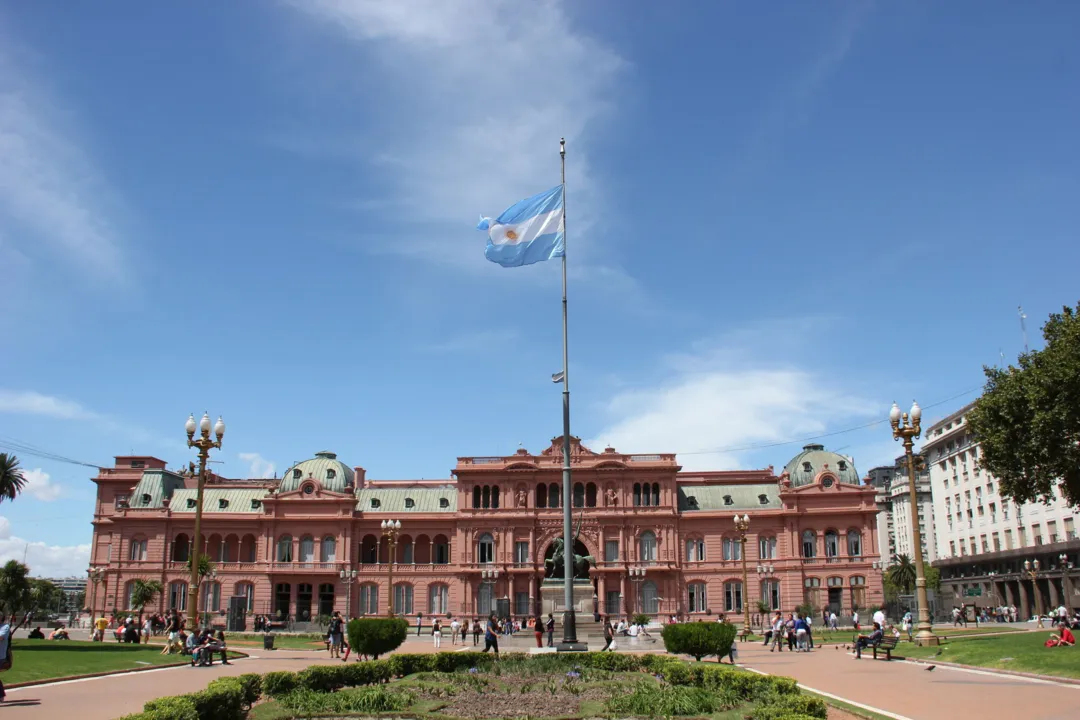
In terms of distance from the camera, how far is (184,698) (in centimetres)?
1556

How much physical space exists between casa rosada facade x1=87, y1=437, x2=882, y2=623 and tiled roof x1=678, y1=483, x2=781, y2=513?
11 centimetres

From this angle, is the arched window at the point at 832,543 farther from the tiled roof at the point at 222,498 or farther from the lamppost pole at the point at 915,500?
the tiled roof at the point at 222,498

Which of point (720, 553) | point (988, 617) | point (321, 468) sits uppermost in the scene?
point (321, 468)

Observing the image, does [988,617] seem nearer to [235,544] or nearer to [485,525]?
[485,525]

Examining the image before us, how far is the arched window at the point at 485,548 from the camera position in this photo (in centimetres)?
8162

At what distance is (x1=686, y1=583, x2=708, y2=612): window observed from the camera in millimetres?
80312

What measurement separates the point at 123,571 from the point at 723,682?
75.7 m

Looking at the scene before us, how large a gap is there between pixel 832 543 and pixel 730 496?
9898 millimetres

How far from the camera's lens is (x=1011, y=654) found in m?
28.7

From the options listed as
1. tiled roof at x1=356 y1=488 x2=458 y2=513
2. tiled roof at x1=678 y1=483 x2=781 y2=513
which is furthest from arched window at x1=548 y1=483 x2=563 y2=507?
tiled roof at x1=678 y1=483 x2=781 y2=513

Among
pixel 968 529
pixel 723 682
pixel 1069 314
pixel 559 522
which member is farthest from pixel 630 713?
pixel 968 529

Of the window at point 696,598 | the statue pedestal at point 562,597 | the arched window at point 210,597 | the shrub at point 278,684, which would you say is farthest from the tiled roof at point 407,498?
the shrub at point 278,684

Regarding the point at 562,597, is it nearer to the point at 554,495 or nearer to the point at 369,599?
the point at 554,495

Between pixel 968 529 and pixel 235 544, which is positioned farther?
pixel 968 529
